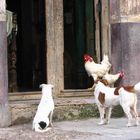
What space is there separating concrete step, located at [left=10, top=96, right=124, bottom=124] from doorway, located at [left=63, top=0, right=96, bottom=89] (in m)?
0.72

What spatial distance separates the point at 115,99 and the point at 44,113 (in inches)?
51.7

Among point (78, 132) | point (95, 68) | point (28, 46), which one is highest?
point (28, 46)

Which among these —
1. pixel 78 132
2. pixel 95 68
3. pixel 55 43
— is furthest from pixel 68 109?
pixel 78 132

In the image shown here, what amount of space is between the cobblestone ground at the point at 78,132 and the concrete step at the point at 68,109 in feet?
0.87

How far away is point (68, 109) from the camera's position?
11875 mm

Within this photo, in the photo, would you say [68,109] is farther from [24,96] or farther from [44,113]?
[44,113]

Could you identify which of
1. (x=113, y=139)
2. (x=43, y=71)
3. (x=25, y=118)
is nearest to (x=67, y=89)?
(x=43, y=71)

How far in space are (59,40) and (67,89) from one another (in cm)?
105

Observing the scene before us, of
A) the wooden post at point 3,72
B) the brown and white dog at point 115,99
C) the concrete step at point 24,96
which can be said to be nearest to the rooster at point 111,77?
the brown and white dog at point 115,99

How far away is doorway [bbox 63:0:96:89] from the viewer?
12.7 metres

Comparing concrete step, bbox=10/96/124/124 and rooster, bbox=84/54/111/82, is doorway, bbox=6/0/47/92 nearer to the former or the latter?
concrete step, bbox=10/96/124/124

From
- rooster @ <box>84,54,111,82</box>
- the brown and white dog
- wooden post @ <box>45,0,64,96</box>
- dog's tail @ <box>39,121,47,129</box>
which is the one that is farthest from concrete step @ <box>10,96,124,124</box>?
dog's tail @ <box>39,121,47,129</box>

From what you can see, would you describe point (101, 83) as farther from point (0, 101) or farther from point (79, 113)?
point (0, 101)

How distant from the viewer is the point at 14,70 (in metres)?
12.7
